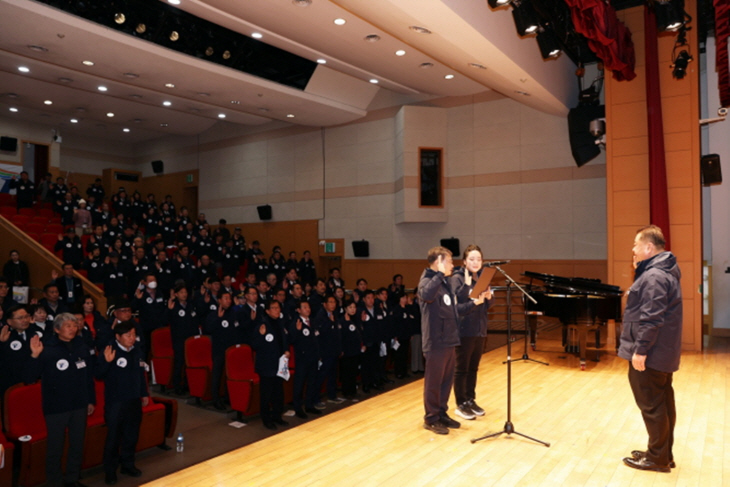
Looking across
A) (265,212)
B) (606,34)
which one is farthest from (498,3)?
(265,212)

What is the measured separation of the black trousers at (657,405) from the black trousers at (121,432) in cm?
383

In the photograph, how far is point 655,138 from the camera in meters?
7.83

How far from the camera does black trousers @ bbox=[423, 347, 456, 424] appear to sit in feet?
13.6

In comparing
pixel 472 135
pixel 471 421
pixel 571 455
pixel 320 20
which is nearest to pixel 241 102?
pixel 320 20

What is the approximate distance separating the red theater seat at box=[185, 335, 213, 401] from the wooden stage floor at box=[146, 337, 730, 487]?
2.39 m

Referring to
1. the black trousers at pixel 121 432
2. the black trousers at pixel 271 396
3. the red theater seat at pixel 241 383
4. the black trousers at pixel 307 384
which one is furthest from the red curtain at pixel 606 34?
the black trousers at pixel 121 432

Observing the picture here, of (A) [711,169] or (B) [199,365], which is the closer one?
(B) [199,365]

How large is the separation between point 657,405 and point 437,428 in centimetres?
164

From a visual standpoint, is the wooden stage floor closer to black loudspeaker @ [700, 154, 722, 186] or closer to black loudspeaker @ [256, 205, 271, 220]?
black loudspeaker @ [700, 154, 722, 186]

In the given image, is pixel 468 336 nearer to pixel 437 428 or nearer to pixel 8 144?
pixel 437 428

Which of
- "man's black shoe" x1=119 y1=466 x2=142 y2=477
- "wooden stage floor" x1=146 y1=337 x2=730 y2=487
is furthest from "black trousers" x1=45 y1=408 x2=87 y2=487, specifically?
"wooden stage floor" x1=146 y1=337 x2=730 y2=487

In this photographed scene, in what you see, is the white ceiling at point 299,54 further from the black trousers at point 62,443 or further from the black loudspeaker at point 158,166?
the black trousers at point 62,443

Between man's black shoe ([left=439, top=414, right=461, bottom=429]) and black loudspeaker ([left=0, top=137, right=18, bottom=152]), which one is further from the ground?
black loudspeaker ([left=0, top=137, right=18, bottom=152])

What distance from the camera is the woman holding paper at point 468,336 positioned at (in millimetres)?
4422
